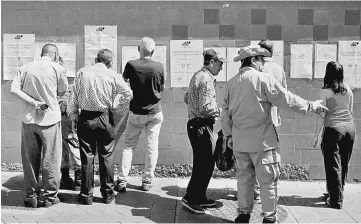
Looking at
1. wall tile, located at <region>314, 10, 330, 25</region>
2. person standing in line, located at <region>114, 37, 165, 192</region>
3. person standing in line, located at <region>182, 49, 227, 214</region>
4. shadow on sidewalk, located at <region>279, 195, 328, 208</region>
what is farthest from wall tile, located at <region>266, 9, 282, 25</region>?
shadow on sidewalk, located at <region>279, 195, 328, 208</region>

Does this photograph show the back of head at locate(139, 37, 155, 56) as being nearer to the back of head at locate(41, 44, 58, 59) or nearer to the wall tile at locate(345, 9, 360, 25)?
the back of head at locate(41, 44, 58, 59)

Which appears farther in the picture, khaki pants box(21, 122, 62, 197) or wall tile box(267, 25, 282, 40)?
wall tile box(267, 25, 282, 40)

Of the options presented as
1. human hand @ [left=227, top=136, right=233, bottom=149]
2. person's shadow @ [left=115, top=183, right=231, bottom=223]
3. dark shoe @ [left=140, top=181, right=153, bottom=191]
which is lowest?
person's shadow @ [left=115, top=183, right=231, bottom=223]

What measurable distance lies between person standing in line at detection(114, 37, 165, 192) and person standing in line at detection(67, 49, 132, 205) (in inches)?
14.4

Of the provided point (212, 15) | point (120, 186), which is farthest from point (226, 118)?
point (212, 15)

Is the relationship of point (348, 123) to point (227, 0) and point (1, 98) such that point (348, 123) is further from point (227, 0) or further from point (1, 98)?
point (1, 98)

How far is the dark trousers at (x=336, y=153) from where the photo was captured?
5.93m

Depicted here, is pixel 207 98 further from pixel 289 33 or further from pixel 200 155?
pixel 289 33

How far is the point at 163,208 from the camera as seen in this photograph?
5.96m

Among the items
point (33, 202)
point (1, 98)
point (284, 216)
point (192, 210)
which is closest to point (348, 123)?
point (284, 216)

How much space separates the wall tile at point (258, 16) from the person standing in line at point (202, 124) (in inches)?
59.2

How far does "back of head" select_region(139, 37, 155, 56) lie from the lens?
6.49 metres

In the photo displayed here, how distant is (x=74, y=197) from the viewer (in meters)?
6.32

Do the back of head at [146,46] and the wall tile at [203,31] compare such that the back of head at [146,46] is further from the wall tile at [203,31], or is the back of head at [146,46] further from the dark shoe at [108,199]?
the dark shoe at [108,199]
